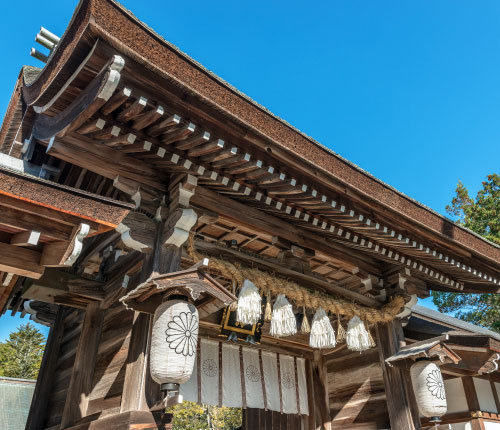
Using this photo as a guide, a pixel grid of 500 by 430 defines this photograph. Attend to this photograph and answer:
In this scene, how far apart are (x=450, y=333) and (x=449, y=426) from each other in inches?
122

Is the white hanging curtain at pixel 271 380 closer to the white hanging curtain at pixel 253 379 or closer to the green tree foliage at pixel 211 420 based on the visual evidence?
the white hanging curtain at pixel 253 379

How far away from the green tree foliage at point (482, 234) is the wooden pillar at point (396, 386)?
1293 cm

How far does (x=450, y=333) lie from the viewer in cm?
661

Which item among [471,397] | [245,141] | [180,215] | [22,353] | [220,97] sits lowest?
[471,397]

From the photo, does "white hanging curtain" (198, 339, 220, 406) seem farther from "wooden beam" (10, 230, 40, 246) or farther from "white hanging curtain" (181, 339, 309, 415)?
"wooden beam" (10, 230, 40, 246)

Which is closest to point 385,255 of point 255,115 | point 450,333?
point 450,333

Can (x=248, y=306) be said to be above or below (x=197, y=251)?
below

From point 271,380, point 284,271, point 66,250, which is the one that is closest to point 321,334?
point 284,271

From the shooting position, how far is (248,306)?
4512 mm

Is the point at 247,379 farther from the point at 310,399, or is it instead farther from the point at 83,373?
the point at 83,373

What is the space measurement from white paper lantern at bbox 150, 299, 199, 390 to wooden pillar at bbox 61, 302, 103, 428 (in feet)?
5.83

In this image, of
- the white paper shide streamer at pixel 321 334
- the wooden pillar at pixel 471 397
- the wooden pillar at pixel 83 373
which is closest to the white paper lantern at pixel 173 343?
the wooden pillar at pixel 83 373

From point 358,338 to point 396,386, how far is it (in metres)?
1.05

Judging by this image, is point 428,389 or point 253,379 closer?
point 428,389
